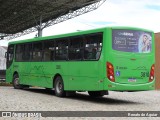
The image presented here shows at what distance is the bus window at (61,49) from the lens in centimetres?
1784

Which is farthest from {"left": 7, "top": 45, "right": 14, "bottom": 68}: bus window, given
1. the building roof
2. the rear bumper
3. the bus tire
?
the building roof

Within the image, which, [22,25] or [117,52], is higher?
[22,25]

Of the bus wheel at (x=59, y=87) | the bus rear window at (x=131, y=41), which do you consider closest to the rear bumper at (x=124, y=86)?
the bus rear window at (x=131, y=41)

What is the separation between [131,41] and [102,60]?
57.4 inches

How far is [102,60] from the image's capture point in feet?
50.4

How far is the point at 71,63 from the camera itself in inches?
681

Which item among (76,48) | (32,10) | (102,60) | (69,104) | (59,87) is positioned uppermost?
(32,10)

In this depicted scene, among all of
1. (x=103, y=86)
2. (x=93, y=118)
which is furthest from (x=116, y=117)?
(x=103, y=86)

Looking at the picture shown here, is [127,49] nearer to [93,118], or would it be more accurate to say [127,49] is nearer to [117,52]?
[117,52]

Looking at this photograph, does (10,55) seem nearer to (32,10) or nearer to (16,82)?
(16,82)

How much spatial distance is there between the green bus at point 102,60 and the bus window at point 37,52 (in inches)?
41.8

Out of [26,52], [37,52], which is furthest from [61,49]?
[26,52]

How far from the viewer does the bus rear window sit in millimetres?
15547

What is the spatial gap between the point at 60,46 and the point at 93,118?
7898 mm
